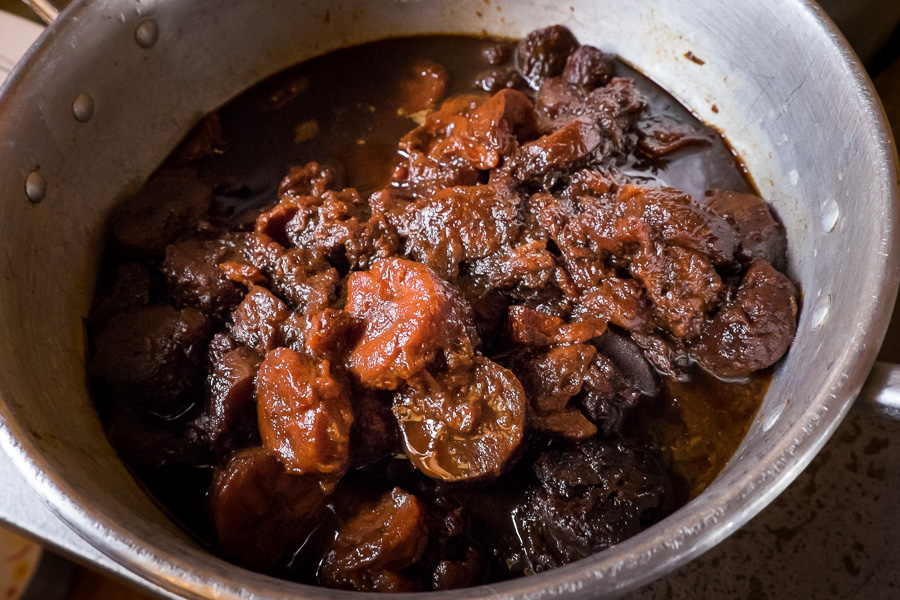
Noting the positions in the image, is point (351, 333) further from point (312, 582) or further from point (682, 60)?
point (682, 60)

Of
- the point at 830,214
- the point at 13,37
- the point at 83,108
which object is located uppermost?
the point at 830,214

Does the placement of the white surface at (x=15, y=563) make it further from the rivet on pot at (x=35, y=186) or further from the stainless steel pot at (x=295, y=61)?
the rivet on pot at (x=35, y=186)

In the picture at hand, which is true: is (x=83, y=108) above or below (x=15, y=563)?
above

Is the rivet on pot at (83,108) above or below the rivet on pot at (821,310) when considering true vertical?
below

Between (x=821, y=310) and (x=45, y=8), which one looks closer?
(x=821, y=310)

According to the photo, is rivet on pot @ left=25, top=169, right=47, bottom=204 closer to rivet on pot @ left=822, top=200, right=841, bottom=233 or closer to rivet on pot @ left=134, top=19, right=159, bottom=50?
rivet on pot @ left=134, top=19, right=159, bottom=50

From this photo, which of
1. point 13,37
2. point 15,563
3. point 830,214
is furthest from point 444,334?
point 15,563

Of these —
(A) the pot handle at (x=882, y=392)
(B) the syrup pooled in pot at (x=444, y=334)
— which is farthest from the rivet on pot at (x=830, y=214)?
(A) the pot handle at (x=882, y=392)

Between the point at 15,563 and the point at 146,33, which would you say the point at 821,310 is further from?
the point at 15,563
